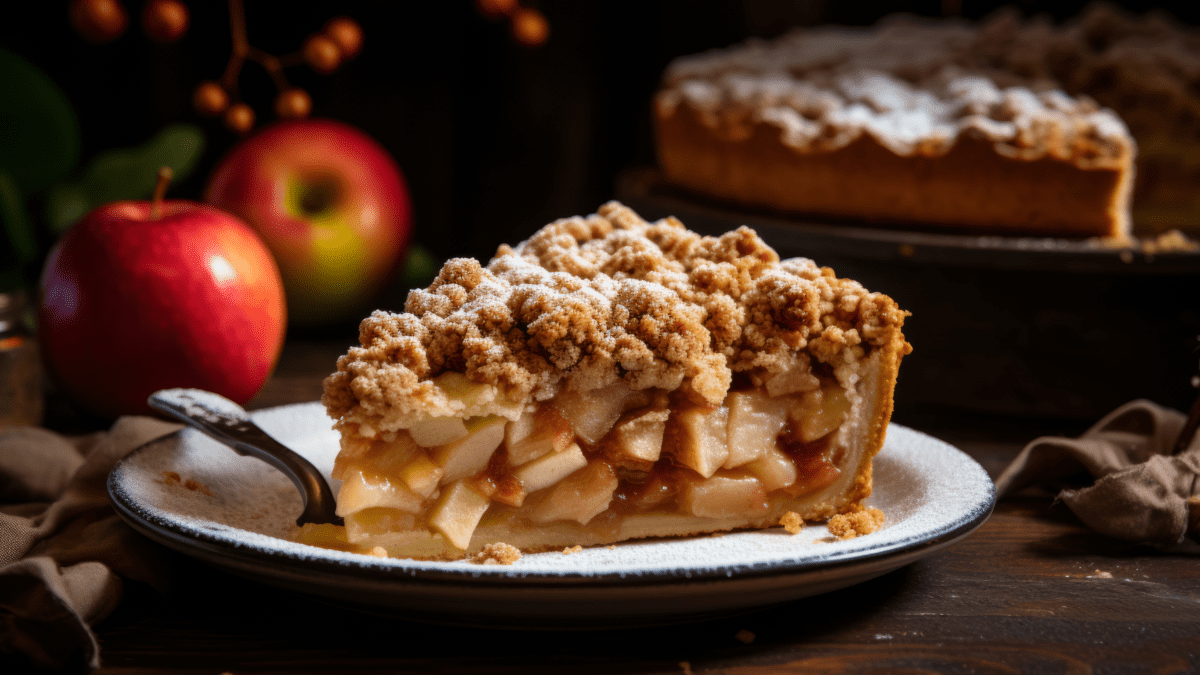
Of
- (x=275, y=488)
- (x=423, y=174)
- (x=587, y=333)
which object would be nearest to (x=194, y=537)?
(x=275, y=488)

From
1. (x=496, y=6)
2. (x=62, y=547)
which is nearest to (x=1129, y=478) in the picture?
(x=62, y=547)

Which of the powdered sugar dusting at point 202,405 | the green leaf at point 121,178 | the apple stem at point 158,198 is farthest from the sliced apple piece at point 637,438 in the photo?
the green leaf at point 121,178

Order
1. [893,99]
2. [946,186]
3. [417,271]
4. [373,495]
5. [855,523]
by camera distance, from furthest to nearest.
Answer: [417,271], [893,99], [946,186], [855,523], [373,495]

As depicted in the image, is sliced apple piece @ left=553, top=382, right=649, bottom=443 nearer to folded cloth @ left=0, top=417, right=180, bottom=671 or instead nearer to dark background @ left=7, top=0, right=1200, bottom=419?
folded cloth @ left=0, top=417, right=180, bottom=671

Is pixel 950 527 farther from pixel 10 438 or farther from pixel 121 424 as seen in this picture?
pixel 10 438

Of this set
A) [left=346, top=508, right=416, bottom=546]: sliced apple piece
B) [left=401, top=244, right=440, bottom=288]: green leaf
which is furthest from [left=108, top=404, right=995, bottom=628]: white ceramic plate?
[left=401, top=244, right=440, bottom=288]: green leaf

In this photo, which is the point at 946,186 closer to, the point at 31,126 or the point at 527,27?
the point at 527,27

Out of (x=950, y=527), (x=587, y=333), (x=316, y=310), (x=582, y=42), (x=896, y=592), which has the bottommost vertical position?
(x=316, y=310)
